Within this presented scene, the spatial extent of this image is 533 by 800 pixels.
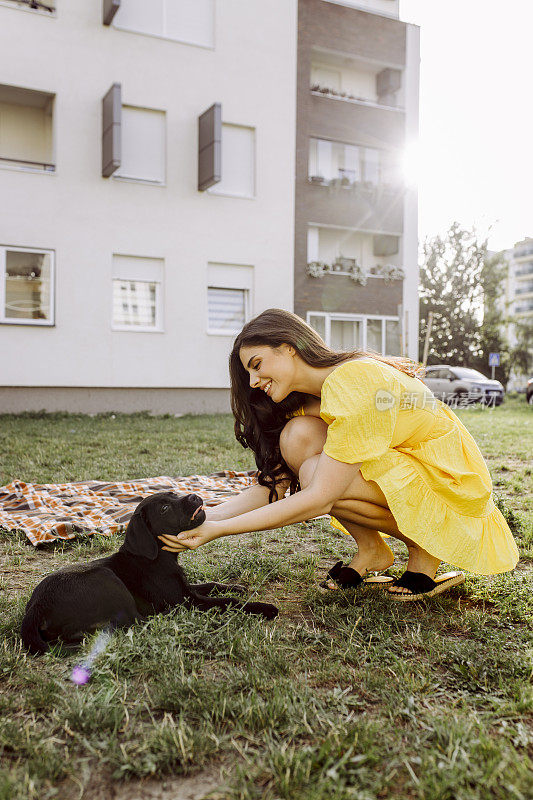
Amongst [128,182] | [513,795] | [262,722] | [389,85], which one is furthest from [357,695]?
[389,85]

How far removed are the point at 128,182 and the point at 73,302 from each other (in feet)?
9.08

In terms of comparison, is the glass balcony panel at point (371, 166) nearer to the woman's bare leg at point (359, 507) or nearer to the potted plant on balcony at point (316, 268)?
the potted plant on balcony at point (316, 268)

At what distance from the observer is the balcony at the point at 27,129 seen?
13.3 m

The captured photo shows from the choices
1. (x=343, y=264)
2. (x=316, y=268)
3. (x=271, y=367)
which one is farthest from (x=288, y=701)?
(x=343, y=264)

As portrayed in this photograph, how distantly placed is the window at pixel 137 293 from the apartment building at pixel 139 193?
0.10ft

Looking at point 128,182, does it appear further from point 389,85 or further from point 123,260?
point 389,85

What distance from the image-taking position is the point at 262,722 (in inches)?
71.6

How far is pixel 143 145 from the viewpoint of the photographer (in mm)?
13844

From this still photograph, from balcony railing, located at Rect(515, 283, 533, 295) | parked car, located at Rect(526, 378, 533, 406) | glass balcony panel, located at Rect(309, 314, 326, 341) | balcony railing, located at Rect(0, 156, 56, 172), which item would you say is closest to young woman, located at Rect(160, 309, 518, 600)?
balcony railing, located at Rect(0, 156, 56, 172)

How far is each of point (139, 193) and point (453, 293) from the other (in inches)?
1056

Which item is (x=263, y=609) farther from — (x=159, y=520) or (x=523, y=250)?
(x=523, y=250)

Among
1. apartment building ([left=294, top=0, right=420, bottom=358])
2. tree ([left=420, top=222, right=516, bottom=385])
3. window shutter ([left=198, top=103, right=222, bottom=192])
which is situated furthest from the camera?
tree ([left=420, top=222, right=516, bottom=385])

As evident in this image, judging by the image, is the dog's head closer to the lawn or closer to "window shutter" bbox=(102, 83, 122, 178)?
the lawn

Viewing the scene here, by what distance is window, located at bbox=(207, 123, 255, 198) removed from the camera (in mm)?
14766
